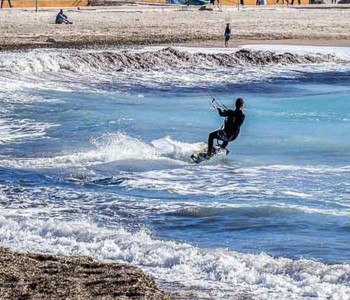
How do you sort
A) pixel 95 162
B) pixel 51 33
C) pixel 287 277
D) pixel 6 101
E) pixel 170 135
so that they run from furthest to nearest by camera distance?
pixel 51 33 → pixel 6 101 → pixel 170 135 → pixel 95 162 → pixel 287 277

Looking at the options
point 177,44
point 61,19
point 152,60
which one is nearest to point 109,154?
point 152,60

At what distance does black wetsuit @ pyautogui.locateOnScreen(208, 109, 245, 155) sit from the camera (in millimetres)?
19016

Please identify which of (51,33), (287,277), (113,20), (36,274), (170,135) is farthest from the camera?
(113,20)

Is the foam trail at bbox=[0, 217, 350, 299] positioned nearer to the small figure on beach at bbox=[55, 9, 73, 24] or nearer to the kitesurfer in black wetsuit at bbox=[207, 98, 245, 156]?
the kitesurfer in black wetsuit at bbox=[207, 98, 245, 156]

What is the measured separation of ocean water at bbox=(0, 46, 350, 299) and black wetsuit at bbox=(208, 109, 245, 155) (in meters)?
0.35

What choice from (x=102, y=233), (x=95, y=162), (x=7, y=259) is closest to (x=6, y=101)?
(x=95, y=162)

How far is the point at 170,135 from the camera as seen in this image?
23.0 metres

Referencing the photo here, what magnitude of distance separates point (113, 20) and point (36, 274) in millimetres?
44555

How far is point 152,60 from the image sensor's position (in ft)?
121

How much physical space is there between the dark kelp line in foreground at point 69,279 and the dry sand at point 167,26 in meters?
28.6

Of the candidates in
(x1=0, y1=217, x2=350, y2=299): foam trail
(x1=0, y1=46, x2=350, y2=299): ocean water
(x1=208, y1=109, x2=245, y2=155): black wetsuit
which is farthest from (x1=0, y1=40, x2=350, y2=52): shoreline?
(x1=0, y1=217, x2=350, y2=299): foam trail

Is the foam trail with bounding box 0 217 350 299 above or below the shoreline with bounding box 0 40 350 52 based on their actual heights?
above

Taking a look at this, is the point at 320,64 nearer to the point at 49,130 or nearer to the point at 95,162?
the point at 49,130

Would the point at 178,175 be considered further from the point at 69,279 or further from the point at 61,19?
the point at 61,19
